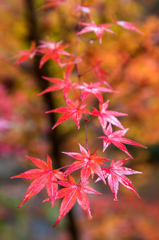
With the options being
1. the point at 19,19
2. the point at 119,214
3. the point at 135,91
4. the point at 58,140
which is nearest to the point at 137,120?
the point at 135,91

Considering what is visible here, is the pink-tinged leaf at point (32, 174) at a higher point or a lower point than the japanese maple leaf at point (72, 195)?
higher

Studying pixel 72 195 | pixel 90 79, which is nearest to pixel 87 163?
pixel 72 195

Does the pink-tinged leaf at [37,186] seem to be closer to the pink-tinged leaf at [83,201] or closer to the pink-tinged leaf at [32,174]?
the pink-tinged leaf at [32,174]

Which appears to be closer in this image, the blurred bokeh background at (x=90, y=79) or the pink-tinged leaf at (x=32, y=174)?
the pink-tinged leaf at (x=32, y=174)

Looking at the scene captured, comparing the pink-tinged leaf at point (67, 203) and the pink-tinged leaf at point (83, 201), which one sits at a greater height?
the pink-tinged leaf at point (67, 203)

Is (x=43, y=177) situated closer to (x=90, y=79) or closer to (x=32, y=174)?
(x=32, y=174)

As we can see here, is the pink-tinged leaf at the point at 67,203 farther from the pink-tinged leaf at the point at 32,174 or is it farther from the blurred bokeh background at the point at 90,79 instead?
the blurred bokeh background at the point at 90,79

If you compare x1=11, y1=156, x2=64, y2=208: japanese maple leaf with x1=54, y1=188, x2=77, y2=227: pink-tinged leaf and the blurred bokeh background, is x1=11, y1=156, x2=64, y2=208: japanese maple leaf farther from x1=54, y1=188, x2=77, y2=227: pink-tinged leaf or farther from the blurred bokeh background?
the blurred bokeh background

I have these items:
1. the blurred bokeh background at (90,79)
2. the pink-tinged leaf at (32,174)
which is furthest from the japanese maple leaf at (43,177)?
the blurred bokeh background at (90,79)

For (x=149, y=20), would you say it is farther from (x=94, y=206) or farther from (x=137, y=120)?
(x=94, y=206)

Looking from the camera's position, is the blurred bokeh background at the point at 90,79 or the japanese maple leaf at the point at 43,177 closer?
the japanese maple leaf at the point at 43,177

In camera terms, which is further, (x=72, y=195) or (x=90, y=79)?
(x=90, y=79)
